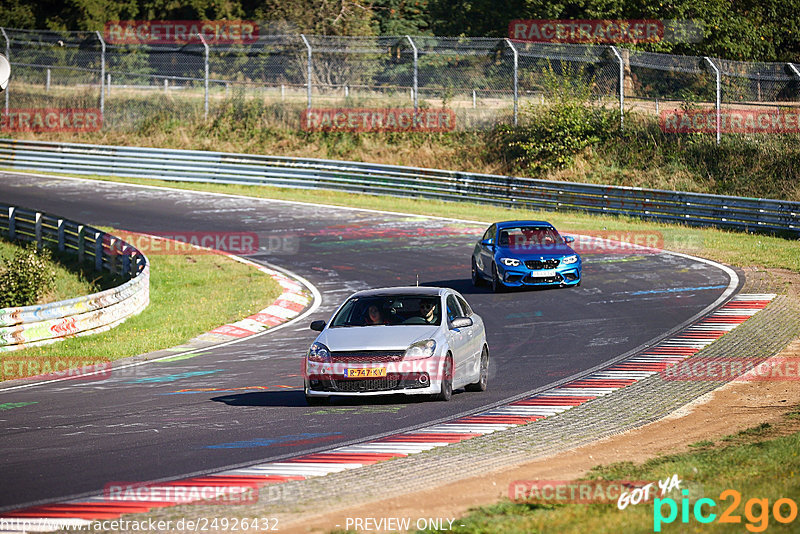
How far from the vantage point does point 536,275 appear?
842 inches

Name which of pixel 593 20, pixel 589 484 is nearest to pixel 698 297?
pixel 589 484

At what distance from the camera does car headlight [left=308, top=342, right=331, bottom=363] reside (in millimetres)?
11812

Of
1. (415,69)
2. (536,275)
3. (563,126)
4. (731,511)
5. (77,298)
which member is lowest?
(536,275)

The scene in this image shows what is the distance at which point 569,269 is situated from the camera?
21.5 meters

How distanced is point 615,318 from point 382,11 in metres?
44.6

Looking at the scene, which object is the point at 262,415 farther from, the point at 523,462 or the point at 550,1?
the point at 550,1

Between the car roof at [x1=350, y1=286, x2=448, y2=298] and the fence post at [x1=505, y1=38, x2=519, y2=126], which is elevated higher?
the fence post at [x1=505, y1=38, x2=519, y2=126]

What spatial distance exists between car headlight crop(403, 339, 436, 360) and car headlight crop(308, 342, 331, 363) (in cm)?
90

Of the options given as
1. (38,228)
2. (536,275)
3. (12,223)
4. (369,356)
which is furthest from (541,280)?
(12,223)

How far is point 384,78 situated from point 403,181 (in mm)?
5516

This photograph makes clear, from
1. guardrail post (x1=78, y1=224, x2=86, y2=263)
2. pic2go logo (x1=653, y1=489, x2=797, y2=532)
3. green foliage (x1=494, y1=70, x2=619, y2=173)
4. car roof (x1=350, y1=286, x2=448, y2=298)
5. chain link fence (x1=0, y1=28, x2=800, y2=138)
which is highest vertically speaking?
chain link fence (x1=0, y1=28, x2=800, y2=138)

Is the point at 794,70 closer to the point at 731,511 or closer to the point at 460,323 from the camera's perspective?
the point at 460,323

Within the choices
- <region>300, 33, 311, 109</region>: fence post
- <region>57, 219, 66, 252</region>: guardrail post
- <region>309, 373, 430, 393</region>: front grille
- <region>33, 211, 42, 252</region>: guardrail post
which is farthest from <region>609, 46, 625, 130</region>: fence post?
<region>309, 373, 430, 393</region>: front grille

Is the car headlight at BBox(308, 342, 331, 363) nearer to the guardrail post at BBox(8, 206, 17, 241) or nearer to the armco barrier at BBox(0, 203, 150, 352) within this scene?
the armco barrier at BBox(0, 203, 150, 352)
